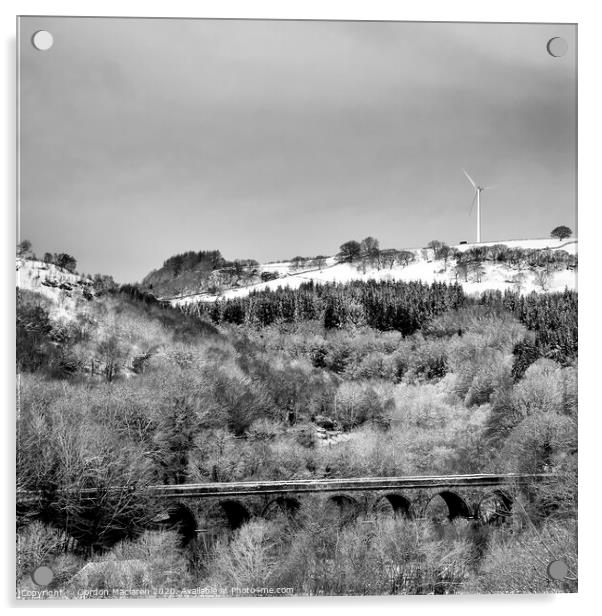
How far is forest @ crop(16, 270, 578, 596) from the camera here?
11.5m

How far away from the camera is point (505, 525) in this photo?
12.4m

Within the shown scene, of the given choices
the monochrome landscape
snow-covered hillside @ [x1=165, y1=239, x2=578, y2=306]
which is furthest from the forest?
snow-covered hillside @ [x1=165, y1=239, x2=578, y2=306]

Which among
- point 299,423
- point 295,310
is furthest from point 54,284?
point 299,423

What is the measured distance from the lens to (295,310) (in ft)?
43.1

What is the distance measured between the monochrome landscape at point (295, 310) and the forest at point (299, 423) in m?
0.04

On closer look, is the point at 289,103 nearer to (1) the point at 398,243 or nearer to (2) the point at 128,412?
(1) the point at 398,243

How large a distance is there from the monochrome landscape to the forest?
0.04m

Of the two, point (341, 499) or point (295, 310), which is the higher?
point (295, 310)

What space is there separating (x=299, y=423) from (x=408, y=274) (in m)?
2.87

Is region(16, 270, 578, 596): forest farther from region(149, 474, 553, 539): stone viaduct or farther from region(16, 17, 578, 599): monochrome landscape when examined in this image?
region(149, 474, 553, 539): stone viaduct

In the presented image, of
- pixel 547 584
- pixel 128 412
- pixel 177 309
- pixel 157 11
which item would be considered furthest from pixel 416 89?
pixel 547 584

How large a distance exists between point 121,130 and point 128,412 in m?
4.06

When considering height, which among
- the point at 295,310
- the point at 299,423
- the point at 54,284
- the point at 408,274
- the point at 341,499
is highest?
the point at 408,274

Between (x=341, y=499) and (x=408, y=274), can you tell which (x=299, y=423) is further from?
(x=408, y=274)
